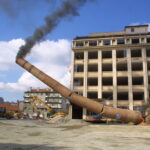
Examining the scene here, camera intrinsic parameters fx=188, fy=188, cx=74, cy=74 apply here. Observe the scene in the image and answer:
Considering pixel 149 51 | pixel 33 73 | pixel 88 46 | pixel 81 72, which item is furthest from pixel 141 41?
pixel 33 73

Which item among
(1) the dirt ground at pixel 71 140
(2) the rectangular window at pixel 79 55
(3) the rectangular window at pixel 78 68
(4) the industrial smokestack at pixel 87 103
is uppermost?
(2) the rectangular window at pixel 79 55

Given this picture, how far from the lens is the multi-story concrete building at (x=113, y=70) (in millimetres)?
41719

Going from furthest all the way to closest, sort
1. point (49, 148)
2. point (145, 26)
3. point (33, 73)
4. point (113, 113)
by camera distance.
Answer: point (145, 26)
point (33, 73)
point (113, 113)
point (49, 148)

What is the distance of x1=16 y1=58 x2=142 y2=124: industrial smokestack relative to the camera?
24609mm

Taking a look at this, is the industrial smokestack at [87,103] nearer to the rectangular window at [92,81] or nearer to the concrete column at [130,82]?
the concrete column at [130,82]

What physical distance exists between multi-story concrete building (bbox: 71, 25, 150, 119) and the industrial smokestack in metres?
15.5

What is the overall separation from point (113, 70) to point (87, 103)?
20641 mm

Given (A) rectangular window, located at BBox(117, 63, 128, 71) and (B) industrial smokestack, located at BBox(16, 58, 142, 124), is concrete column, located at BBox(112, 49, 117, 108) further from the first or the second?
(B) industrial smokestack, located at BBox(16, 58, 142, 124)

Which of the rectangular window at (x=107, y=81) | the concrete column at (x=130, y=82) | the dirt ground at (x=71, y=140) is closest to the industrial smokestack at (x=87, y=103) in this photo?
the dirt ground at (x=71, y=140)

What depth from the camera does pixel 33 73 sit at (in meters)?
26.6

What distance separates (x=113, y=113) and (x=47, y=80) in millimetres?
9852

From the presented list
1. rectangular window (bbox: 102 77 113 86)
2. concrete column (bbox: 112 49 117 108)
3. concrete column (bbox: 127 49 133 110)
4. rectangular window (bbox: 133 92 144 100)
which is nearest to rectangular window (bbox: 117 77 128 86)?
rectangular window (bbox: 102 77 113 86)

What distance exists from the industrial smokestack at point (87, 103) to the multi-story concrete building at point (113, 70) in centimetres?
1551

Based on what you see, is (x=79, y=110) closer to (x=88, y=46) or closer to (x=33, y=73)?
(x=88, y=46)
